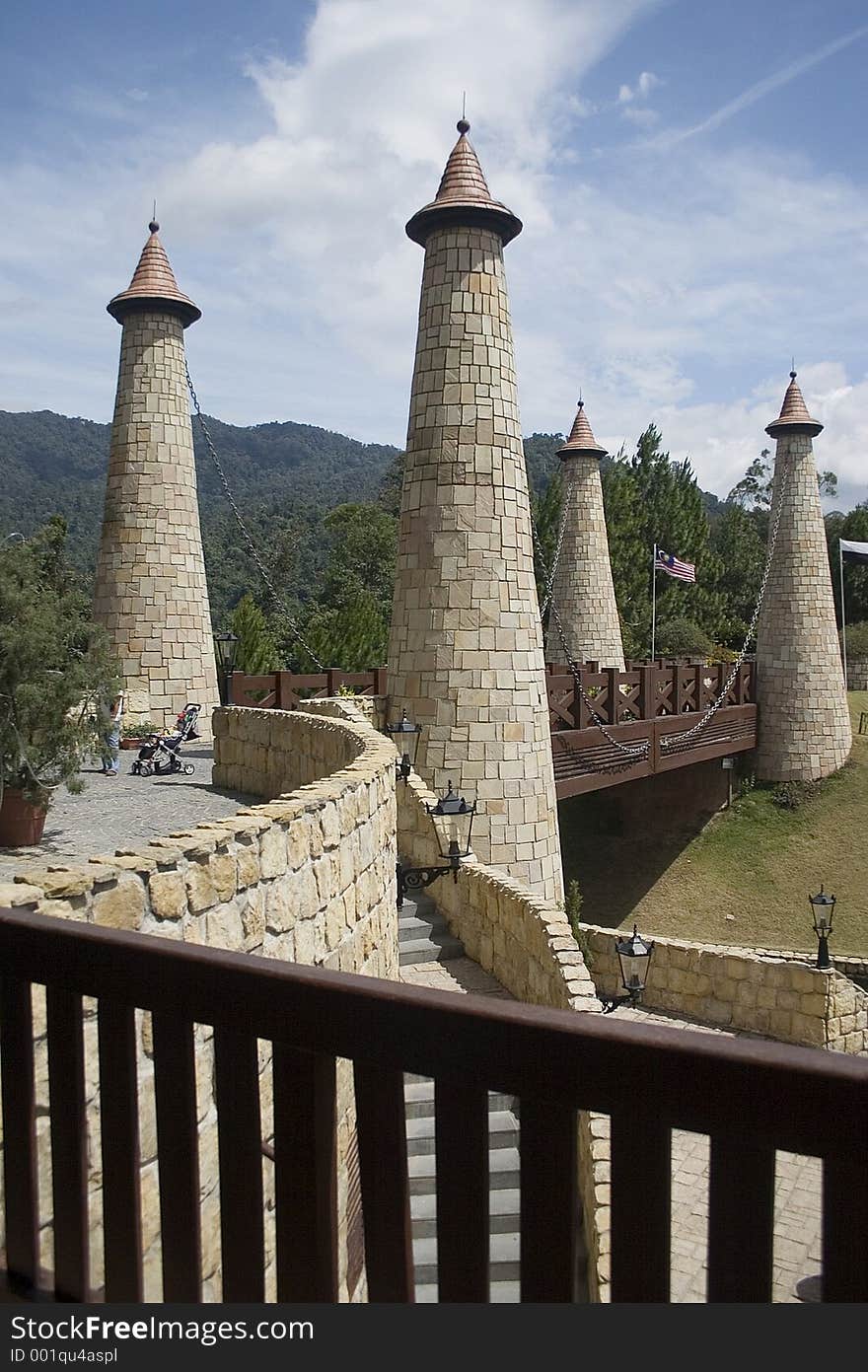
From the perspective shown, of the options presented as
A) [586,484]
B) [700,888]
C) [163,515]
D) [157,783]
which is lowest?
[700,888]

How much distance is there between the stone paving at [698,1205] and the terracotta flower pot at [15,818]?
3.69m

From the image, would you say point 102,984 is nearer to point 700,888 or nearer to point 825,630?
point 700,888

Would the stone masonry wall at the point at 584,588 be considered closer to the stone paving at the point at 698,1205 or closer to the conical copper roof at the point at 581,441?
the conical copper roof at the point at 581,441

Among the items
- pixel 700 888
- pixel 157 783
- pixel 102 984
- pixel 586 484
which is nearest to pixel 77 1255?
pixel 102 984

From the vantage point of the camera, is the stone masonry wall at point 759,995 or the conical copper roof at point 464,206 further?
the conical copper roof at point 464,206

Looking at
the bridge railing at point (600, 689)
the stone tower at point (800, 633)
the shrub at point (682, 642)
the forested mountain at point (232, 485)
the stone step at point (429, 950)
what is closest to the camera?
the stone step at point (429, 950)

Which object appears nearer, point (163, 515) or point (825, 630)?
point (163, 515)

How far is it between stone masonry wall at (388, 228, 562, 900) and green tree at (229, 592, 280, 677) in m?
12.2

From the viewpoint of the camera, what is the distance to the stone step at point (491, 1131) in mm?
6348

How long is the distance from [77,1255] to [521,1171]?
44.7 inches

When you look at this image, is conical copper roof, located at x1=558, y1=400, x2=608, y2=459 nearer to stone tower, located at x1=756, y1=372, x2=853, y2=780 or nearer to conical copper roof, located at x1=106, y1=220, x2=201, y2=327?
stone tower, located at x1=756, y1=372, x2=853, y2=780

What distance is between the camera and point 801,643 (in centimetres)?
2383

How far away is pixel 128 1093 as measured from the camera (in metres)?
2.00

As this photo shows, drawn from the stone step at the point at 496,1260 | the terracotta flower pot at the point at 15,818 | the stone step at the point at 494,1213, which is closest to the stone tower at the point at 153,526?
the terracotta flower pot at the point at 15,818
